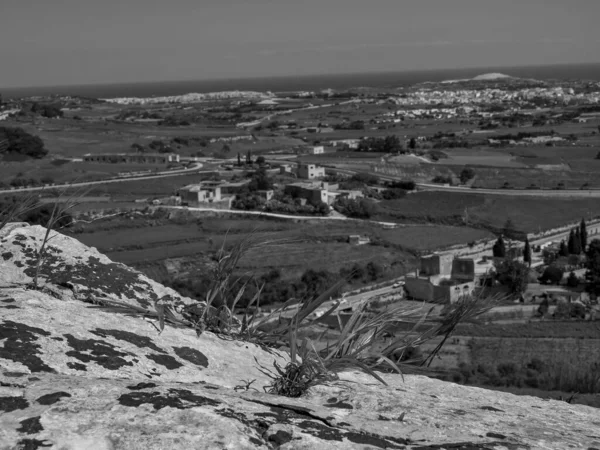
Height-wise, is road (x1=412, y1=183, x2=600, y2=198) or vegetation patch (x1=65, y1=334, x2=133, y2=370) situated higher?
vegetation patch (x1=65, y1=334, x2=133, y2=370)

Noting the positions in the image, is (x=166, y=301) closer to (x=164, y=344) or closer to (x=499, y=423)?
(x=164, y=344)

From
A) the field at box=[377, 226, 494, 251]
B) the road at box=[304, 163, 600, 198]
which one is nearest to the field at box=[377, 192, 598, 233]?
the road at box=[304, 163, 600, 198]

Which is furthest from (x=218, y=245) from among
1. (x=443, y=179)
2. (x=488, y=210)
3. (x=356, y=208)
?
(x=443, y=179)

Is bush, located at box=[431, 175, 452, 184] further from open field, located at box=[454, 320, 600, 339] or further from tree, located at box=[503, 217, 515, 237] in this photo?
open field, located at box=[454, 320, 600, 339]

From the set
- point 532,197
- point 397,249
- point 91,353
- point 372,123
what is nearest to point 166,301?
point 91,353

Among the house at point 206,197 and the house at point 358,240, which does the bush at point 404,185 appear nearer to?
the house at point 206,197

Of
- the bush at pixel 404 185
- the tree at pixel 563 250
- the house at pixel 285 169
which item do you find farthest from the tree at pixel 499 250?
the house at pixel 285 169
